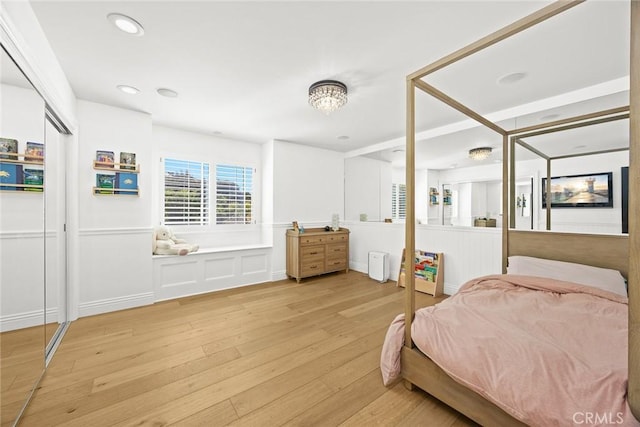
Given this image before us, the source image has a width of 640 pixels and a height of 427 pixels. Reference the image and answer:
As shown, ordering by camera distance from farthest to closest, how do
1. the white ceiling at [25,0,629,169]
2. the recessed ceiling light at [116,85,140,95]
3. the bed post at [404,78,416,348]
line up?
the recessed ceiling light at [116,85,140,95], the bed post at [404,78,416,348], the white ceiling at [25,0,629,169]

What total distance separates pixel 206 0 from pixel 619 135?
3.85 metres

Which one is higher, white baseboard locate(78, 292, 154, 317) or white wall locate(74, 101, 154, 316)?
white wall locate(74, 101, 154, 316)

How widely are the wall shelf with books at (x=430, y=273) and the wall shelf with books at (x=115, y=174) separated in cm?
403

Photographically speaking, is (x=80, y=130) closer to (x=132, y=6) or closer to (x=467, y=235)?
(x=132, y=6)

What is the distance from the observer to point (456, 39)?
2.01 meters

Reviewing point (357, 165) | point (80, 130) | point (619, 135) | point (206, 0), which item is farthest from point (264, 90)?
point (619, 135)

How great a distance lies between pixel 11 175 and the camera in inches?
65.2

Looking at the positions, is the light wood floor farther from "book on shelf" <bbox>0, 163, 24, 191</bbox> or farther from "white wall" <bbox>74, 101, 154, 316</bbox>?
"book on shelf" <bbox>0, 163, 24, 191</bbox>

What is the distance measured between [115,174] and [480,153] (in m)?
5.20

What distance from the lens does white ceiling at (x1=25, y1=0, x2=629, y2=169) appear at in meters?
1.74

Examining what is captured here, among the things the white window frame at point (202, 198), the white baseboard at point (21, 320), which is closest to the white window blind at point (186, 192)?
the white window frame at point (202, 198)

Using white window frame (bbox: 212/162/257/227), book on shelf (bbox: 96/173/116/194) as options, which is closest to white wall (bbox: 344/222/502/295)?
white window frame (bbox: 212/162/257/227)

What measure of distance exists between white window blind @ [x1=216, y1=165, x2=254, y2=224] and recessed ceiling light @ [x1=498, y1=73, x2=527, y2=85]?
3973 mm

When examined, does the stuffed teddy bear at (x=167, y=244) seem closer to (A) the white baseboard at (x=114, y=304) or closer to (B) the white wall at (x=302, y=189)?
(A) the white baseboard at (x=114, y=304)
